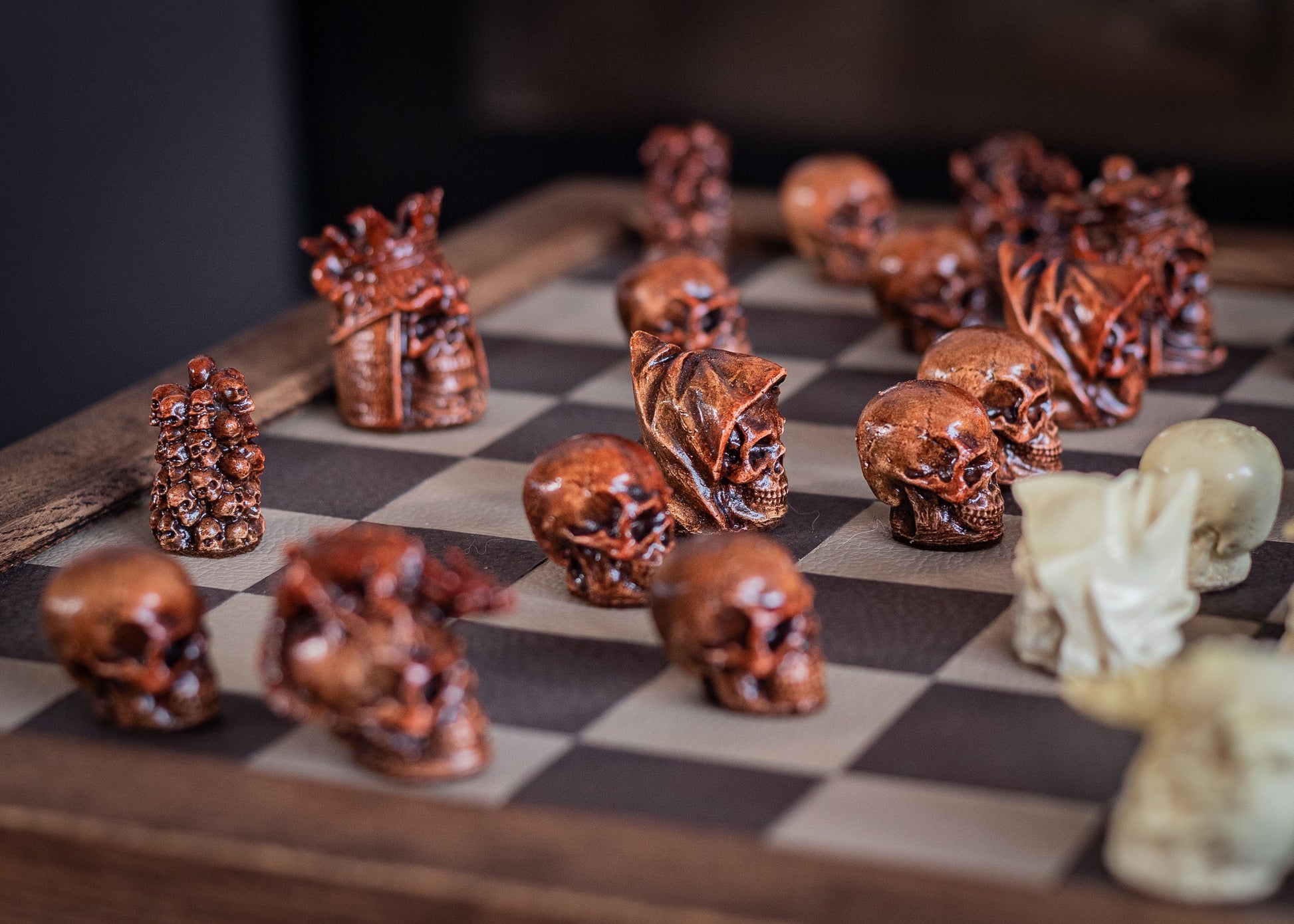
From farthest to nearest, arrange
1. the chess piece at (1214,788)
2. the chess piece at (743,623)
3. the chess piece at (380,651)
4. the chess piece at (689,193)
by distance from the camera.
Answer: the chess piece at (689,193)
the chess piece at (743,623)
the chess piece at (380,651)
the chess piece at (1214,788)

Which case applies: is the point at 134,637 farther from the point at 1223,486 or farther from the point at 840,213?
the point at 840,213

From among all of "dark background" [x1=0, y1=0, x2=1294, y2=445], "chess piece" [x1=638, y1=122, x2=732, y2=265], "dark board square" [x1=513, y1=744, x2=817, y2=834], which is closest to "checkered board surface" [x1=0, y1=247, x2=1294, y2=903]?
"dark board square" [x1=513, y1=744, x2=817, y2=834]

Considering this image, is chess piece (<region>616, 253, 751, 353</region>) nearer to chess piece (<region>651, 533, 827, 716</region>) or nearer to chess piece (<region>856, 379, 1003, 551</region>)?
chess piece (<region>856, 379, 1003, 551</region>)

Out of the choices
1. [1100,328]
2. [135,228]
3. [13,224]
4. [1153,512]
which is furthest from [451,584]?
[135,228]

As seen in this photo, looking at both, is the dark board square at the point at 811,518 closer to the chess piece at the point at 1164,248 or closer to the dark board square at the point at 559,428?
the dark board square at the point at 559,428

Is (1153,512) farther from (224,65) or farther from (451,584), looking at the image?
(224,65)

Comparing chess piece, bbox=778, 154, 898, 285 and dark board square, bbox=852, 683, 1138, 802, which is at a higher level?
chess piece, bbox=778, 154, 898, 285

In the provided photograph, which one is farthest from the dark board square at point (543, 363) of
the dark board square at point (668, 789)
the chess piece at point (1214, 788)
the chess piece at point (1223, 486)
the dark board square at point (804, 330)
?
the chess piece at point (1214, 788)
